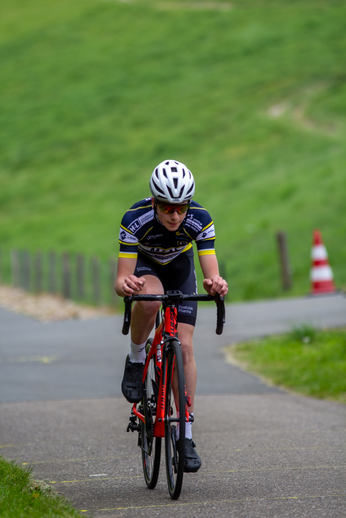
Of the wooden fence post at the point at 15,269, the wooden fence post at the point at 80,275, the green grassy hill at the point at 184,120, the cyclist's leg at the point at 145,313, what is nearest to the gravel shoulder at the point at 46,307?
the wooden fence post at the point at 80,275

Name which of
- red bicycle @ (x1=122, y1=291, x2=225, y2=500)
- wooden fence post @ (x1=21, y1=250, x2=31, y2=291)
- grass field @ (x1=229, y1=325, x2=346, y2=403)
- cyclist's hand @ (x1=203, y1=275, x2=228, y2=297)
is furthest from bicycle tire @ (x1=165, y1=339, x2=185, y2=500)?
wooden fence post @ (x1=21, y1=250, x2=31, y2=291)

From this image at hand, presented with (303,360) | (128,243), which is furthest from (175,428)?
(303,360)

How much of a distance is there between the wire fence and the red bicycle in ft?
43.3

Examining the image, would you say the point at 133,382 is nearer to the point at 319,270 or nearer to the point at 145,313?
the point at 145,313

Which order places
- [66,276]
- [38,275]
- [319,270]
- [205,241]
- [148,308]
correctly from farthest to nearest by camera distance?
1. [38,275]
2. [66,276]
3. [319,270]
4. [148,308]
5. [205,241]

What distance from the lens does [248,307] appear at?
588 inches

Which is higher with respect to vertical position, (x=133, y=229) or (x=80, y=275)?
(x=80, y=275)

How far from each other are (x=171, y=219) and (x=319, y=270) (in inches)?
430

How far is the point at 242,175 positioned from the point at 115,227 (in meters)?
6.95

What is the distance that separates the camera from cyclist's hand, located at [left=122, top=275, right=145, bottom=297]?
14.6ft

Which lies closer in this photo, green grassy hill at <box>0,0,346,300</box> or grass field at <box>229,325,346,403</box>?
grass field at <box>229,325,346,403</box>

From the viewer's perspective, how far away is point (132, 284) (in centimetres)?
447

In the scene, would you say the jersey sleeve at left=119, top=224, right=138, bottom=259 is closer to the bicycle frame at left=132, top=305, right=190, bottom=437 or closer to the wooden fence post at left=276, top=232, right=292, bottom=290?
the bicycle frame at left=132, top=305, right=190, bottom=437

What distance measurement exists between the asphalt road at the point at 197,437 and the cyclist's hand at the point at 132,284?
125 centimetres
